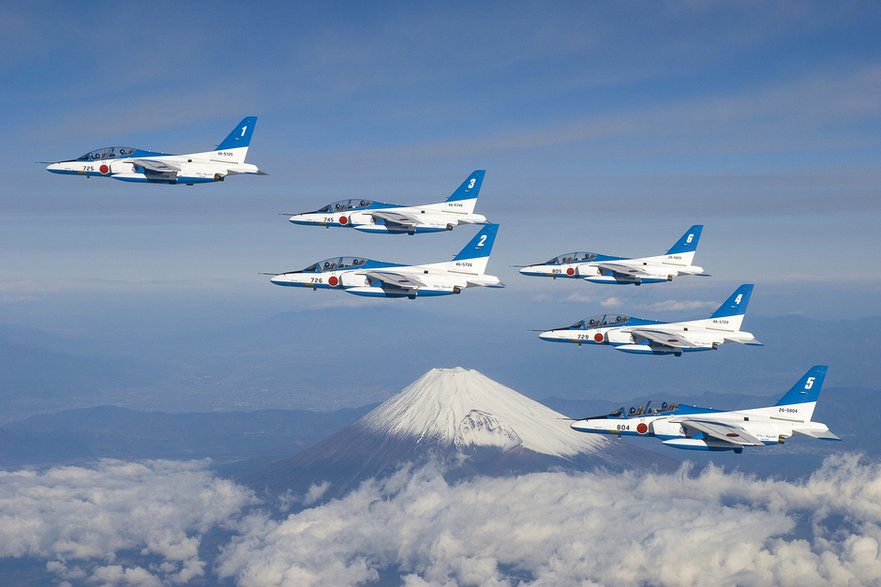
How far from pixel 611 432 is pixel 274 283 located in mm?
48537

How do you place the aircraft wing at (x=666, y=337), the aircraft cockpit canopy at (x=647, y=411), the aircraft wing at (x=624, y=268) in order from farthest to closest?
the aircraft wing at (x=624, y=268), the aircraft cockpit canopy at (x=647, y=411), the aircraft wing at (x=666, y=337)

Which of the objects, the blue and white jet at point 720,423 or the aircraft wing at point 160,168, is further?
the blue and white jet at point 720,423

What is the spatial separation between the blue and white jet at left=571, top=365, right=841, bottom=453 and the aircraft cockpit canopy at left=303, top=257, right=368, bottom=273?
36.1 metres

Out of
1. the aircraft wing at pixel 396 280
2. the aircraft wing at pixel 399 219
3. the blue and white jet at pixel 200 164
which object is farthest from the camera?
the aircraft wing at pixel 399 219

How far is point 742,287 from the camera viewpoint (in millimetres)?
112500

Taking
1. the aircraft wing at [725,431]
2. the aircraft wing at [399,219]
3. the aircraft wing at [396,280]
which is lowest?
the aircraft wing at [725,431]

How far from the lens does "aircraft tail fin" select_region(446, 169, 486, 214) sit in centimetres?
11206

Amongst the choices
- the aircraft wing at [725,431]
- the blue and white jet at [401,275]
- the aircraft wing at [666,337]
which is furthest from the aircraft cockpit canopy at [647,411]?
the blue and white jet at [401,275]

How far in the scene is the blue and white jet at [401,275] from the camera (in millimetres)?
107562

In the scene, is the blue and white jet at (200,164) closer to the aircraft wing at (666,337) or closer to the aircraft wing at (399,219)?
the aircraft wing at (399,219)

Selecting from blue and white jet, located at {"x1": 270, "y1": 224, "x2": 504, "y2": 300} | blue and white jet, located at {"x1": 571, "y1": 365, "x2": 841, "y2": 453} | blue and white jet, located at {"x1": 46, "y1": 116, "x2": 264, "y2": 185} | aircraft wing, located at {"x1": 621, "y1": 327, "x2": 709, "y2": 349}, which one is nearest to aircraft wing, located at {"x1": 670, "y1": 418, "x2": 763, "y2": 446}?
blue and white jet, located at {"x1": 571, "y1": 365, "x2": 841, "y2": 453}

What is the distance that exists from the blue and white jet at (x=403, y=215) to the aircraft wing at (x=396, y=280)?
552 centimetres

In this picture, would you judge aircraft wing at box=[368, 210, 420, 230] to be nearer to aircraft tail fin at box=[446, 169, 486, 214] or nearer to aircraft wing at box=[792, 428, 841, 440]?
aircraft tail fin at box=[446, 169, 486, 214]

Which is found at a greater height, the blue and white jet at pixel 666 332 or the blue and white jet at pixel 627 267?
the blue and white jet at pixel 627 267
